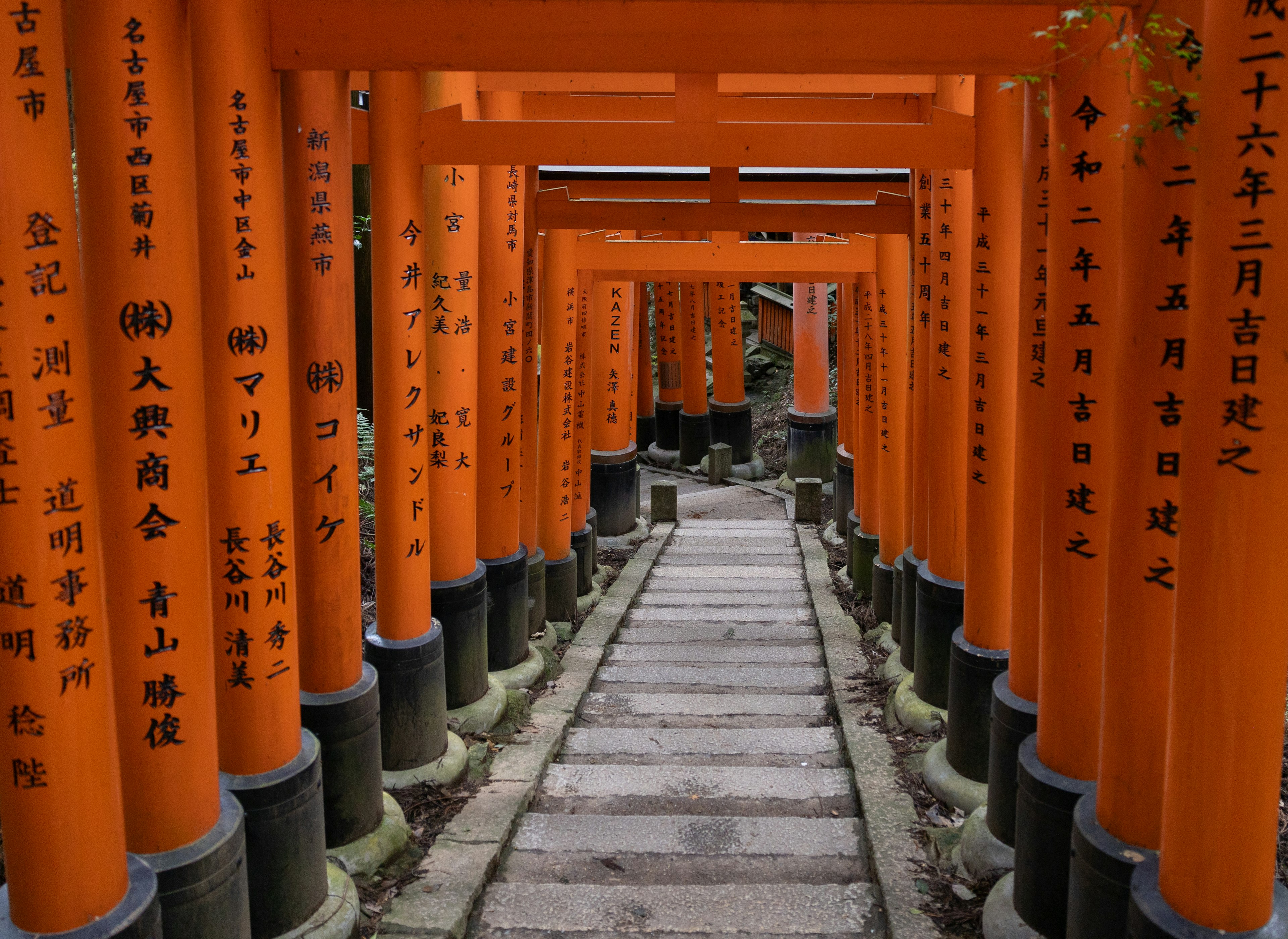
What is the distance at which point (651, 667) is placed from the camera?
7855 millimetres

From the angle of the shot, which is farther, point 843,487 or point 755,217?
point 843,487

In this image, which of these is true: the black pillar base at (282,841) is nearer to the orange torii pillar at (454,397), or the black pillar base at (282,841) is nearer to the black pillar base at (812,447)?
the orange torii pillar at (454,397)

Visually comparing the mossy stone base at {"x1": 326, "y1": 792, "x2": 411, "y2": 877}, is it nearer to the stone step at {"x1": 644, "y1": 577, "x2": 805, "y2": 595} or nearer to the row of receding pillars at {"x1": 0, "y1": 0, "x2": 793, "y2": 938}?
the row of receding pillars at {"x1": 0, "y1": 0, "x2": 793, "y2": 938}

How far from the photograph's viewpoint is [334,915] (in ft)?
13.0

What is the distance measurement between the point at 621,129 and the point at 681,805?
3.13m

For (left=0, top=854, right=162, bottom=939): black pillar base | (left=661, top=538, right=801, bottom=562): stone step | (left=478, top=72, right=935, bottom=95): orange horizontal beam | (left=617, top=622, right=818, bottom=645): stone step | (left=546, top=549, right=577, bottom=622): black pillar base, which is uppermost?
(left=478, top=72, right=935, bottom=95): orange horizontal beam

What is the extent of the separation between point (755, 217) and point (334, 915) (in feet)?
14.7

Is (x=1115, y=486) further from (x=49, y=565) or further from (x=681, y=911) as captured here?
(x=49, y=565)

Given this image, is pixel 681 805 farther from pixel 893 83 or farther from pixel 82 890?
pixel 893 83

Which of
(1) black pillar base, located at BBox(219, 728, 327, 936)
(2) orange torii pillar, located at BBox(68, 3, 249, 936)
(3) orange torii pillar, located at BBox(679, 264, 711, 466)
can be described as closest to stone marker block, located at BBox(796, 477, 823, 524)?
(3) orange torii pillar, located at BBox(679, 264, 711, 466)

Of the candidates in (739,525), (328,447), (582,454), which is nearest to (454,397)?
(328,447)

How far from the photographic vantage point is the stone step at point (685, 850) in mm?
4543

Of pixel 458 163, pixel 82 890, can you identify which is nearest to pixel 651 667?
pixel 458 163

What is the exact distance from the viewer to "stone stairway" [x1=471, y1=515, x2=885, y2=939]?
4.23 meters
